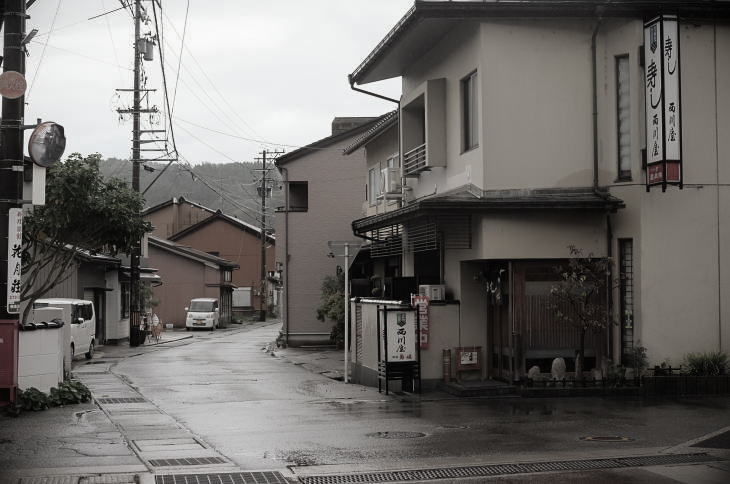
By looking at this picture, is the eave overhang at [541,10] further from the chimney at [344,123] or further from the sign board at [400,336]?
the chimney at [344,123]

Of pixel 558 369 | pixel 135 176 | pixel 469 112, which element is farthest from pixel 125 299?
pixel 558 369

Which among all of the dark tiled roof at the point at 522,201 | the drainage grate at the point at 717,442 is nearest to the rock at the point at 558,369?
the dark tiled roof at the point at 522,201

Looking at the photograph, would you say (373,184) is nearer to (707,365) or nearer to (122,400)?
(122,400)

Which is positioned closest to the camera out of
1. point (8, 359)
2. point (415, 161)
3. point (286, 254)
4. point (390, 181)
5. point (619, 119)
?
point (8, 359)

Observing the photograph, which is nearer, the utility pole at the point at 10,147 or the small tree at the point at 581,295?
the utility pole at the point at 10,147

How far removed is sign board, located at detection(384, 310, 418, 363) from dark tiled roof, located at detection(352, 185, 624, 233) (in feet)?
6.51

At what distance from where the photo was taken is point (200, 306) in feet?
188

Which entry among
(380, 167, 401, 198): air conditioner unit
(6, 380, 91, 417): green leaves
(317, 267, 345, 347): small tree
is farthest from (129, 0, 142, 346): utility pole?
(6, 380, 91, 417): green leaves

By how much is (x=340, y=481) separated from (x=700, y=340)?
32.1ft

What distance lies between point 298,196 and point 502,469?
30569 mm

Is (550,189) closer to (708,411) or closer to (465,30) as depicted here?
(465,30)

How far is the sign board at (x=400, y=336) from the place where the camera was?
17.2 m

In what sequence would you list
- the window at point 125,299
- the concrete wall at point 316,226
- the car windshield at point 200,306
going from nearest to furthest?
the concrete wall at point 316,226 < the window at point 125,299 < the car windshield at point 200,306

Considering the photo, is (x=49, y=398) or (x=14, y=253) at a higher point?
(x=14, y=253)
